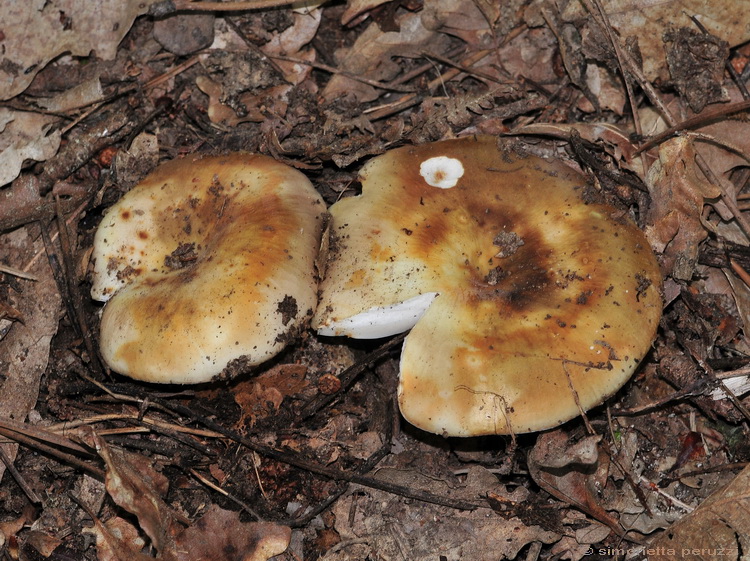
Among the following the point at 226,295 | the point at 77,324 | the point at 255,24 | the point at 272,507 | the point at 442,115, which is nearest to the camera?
the point at 226,295

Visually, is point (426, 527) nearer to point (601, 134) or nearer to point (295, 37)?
point (601, 134)

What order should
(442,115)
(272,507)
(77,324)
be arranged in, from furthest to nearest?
(442,115)
(77,324)
(272,507)

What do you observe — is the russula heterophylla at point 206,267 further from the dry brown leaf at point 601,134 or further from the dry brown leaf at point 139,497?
the dry brown leaf at point 601,134

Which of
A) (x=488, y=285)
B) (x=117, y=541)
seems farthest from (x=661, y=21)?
(x=117, y=541)

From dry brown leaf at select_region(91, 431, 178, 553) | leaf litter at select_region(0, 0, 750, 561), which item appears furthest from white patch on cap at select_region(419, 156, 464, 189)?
dry brown leaf at select_region(91, 431, 178, 553)

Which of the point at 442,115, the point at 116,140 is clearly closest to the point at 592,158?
the point at 442,115

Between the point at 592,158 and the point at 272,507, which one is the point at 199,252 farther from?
the point at 592,158

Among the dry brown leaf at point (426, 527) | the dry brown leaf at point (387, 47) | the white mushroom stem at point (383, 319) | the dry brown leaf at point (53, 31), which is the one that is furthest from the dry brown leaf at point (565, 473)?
the dry brown leaf at point (53, 31)
